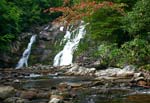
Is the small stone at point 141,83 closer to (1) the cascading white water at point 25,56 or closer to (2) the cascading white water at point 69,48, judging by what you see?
(2) the cascading white water at point 69,48

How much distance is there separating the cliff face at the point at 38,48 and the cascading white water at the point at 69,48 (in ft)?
3.78

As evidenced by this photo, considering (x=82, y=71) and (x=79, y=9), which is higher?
(x=79, y=9)

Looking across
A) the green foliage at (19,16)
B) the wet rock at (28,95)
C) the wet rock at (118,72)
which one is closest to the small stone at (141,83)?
the wet rock at (118,72)

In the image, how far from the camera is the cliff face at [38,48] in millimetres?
40781

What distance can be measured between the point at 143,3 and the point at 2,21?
2050 centimetres

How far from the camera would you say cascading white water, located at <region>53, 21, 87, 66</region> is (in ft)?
129

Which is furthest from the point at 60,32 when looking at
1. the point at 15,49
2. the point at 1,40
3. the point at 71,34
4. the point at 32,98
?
the point at 32,98

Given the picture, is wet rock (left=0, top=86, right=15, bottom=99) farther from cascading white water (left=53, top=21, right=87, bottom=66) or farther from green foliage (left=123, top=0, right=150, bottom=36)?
cascading white water (left=53, top=21, right=87, bottom=66)

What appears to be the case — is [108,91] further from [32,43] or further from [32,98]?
[32,43]

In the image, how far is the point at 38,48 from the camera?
43.4 meters

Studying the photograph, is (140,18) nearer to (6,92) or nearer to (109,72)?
(109,72)

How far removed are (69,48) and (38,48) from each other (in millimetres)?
4641

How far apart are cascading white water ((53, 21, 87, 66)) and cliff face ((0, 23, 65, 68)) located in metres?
1.15

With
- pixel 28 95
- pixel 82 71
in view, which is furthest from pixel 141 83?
pixel 82 71
